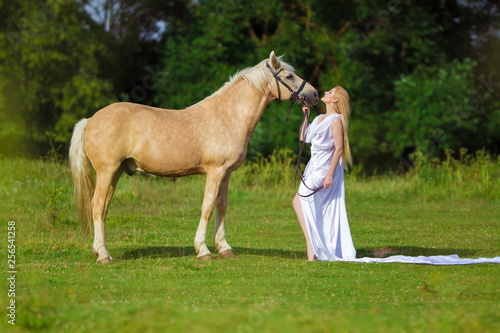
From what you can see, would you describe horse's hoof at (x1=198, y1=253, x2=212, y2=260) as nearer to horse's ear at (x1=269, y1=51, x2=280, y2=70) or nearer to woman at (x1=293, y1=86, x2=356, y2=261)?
woman at (x1=293, y1=86, x2=356, y2=261)

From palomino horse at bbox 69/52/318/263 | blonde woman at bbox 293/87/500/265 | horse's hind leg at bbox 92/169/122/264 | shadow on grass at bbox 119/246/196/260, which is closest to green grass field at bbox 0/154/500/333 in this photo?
shadow on grass at bbox 119/246/196/260

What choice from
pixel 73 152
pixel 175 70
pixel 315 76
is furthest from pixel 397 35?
pixel 73 152

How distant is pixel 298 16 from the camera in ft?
102

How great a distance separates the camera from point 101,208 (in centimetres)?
902

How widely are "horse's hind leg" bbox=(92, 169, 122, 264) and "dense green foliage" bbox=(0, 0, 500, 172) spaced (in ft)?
61.5

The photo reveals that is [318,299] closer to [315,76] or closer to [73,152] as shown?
[73,152]

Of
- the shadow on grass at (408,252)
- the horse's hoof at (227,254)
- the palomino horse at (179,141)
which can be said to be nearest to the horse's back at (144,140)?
the palomino horse at (179,141)

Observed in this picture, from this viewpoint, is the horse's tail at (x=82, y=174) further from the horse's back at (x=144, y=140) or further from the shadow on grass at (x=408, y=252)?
the shadow on grass at (x=408, y=252)

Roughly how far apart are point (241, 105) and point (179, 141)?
3.35ft

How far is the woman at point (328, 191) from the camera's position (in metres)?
9.38

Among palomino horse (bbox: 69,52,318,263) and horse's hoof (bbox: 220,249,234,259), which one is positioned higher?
palomino horse (bbox: 69,52,318,263)

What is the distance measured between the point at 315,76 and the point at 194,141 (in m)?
22.8

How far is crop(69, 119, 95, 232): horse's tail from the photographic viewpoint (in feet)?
29.9

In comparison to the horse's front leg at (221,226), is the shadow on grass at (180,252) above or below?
below
